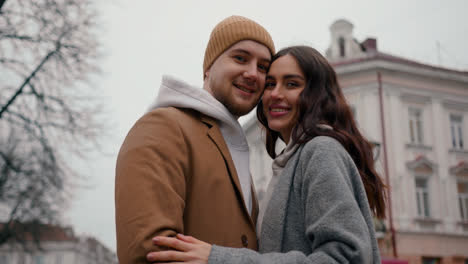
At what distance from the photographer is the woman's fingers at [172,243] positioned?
6.93 ft

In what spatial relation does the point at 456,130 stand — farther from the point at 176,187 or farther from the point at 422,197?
the point at 176,187

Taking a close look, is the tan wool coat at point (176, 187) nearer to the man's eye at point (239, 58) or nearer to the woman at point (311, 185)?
the woman at point (311, 185)

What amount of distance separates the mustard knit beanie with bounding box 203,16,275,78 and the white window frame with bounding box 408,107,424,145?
2065 cm

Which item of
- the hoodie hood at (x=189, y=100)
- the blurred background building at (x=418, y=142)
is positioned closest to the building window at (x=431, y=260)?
the blurred background building at (x=418, y=142)

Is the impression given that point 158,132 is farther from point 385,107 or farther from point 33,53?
point 385,107

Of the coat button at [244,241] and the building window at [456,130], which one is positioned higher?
the building window at [456,130]

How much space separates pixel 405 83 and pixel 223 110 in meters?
21.2

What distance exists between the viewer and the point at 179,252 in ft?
6.94

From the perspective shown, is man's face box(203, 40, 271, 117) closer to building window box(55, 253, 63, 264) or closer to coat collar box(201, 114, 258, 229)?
coat collar box(201, 114, 258, 229)

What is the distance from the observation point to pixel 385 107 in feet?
72.3

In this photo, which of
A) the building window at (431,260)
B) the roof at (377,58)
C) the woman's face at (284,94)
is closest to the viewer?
the woman's face at (284,94)

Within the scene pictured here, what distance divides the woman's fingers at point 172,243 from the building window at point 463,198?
2247 cm

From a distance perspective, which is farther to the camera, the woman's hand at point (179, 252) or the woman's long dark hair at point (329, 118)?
the woman's long dark hair at point (329, 118)

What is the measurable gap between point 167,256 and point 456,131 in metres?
23.8
